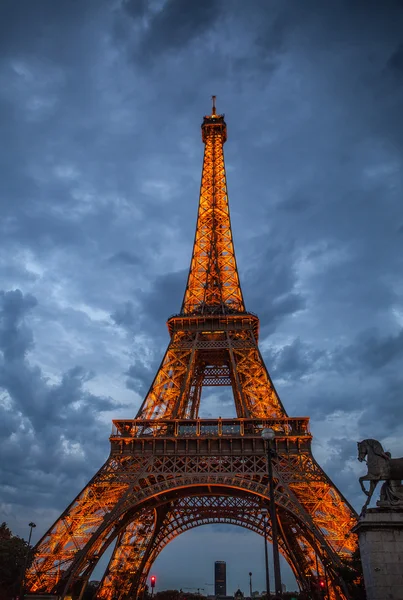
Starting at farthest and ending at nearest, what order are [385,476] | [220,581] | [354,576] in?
[220,581], [354,576], [385,476]

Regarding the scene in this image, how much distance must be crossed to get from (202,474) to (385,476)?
21042 mm

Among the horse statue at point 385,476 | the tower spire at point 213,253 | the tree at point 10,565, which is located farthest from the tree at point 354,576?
the tower spire at point 213,253

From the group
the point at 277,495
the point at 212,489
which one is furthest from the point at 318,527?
the point at 212,489

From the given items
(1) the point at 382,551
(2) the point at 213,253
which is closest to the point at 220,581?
(2) the point at 213,253

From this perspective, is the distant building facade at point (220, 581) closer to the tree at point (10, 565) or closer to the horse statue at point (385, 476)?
the tree at point (10, 565)

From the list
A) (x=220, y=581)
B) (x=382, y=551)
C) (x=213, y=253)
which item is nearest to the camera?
(x=382, y=551)

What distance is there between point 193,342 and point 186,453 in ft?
39.9

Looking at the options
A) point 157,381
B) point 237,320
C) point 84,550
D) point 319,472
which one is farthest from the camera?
point 237,320

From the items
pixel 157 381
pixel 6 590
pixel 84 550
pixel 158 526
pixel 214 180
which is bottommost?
pixel 6 590

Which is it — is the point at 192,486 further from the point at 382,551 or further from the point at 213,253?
the point at 213,253

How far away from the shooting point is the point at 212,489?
4081 centimetres

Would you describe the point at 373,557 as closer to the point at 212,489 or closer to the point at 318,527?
the point at 318,527

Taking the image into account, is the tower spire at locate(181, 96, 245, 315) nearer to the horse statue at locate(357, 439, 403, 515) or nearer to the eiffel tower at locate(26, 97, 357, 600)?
the eiffel tower at locate(26, 97, 357, 600)

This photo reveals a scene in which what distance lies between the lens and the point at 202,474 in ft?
120
